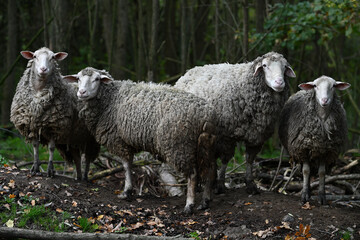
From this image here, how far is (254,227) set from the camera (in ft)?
20.4

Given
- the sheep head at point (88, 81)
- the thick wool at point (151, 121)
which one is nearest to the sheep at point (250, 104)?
the thick wool at point (151, 121)

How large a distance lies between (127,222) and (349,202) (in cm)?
350

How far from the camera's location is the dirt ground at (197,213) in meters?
6.12

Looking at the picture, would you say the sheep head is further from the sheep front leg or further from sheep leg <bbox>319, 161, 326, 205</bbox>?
sheep leg <bbox>319, 161, 326, 205</bbox>

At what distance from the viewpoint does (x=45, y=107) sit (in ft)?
23.6

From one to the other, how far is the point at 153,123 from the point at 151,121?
5 cm

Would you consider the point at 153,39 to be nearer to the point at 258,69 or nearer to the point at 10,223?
the point at 258,69

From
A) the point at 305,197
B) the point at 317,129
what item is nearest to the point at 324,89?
the point at 317,129

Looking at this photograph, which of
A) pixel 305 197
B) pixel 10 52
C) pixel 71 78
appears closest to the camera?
pixel 305 197

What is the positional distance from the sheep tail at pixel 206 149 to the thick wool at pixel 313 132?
125cm

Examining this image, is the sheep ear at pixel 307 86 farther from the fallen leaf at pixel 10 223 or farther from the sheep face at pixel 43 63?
the fallen leaf at pixel 10 223

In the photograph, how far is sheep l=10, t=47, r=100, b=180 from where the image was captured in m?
7.18

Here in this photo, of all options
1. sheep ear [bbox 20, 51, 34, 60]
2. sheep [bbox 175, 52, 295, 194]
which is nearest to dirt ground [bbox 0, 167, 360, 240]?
sheep [bbox 175, 52, 295, 194]

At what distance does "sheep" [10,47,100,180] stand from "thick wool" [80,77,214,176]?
326 mm
